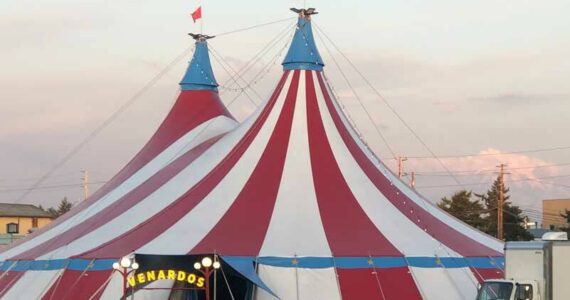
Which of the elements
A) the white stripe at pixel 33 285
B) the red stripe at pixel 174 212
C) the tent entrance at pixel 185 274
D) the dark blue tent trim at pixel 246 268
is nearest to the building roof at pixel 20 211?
the white stripe at pixel 33 285

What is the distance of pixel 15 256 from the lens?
14938 mm

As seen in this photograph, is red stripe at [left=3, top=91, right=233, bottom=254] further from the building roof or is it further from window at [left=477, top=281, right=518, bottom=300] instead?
the building roof

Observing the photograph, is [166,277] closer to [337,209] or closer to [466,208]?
[337,209]

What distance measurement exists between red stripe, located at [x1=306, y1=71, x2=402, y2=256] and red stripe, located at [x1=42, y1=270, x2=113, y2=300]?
3.37 meters

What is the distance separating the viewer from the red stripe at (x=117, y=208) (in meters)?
14.4

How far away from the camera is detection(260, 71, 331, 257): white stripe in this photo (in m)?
12.8

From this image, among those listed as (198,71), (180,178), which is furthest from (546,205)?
(180,178)

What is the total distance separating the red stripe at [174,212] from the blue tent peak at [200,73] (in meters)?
4.06

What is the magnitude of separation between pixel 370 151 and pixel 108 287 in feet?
18.6

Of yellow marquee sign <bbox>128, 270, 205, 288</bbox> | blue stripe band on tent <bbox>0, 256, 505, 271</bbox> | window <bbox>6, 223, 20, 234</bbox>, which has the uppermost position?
window <bbox>6, 223, 20, 234</bbox>

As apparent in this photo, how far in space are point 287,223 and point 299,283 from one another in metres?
1.14

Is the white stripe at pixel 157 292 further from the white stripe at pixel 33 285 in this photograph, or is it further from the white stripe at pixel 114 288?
the white stripe at pixel 33 285

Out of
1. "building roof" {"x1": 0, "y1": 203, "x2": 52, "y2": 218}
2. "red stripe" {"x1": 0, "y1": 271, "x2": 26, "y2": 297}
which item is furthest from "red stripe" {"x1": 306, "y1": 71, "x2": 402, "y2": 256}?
"building roof" {"x1": 0, "y1": 203, "x2": 52, "y2": 218}

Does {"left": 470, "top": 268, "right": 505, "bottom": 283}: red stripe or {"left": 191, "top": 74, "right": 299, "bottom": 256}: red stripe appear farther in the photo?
{"left": 470, "top": 268, "right": 505, "bottom": 283}: red stripe
